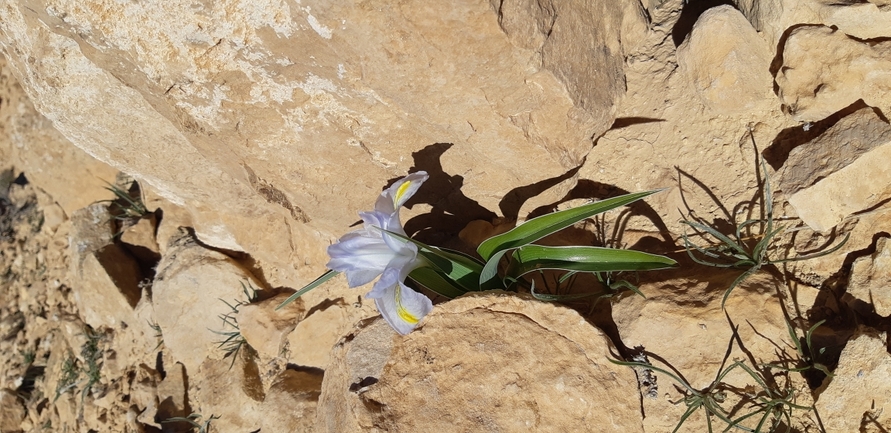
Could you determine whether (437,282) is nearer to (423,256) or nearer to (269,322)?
(423,256)

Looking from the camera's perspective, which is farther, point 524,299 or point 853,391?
point 524,299

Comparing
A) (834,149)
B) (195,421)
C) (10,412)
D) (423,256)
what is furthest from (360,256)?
(10,412)

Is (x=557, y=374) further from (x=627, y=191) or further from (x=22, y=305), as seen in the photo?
(x=22, y=305)

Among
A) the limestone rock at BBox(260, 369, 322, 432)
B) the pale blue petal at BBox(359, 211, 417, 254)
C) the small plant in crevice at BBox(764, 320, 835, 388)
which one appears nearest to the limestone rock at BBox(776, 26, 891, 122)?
the small plant in crevice at BBox(764, 320, 835, 388)

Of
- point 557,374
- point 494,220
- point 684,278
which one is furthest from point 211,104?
point 684,278

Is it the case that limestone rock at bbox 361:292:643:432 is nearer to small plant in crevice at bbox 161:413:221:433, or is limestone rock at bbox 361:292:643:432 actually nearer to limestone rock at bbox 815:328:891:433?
limestone rock at bbox 815:328:891:433
